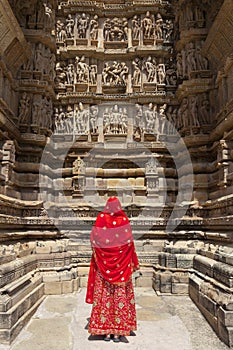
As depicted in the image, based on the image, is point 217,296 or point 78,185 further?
point 78,185

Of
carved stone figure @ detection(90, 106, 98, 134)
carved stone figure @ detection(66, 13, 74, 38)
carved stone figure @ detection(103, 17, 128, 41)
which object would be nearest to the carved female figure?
carved stone figure @ detection(103, 17, 128, 41)

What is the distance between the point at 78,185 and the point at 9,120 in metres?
3.39

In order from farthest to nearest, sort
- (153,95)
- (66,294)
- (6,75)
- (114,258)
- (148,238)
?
(153,95)
(148,238)
(6,75)
(66,294)
(114,258)

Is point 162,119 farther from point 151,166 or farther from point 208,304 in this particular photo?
point 208,304

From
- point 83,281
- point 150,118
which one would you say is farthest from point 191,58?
point 83,281

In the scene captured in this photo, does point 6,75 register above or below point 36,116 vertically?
above

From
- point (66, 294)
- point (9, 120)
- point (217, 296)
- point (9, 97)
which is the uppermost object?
point (9, 97)

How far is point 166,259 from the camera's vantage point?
30.8ft

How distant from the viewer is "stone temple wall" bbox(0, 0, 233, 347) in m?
10.0

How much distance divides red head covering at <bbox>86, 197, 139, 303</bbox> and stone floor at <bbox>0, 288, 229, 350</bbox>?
78cm

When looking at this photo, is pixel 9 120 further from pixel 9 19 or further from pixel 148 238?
pixel 148 238

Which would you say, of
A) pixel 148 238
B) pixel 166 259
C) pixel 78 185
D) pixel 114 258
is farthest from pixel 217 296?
pixel 78 185

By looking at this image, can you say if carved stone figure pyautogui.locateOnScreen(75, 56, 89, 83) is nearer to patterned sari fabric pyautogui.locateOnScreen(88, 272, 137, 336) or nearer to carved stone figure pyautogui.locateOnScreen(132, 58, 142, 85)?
carved stone figure pyautogui.locateOnScreen(132, 58, 142, 85)

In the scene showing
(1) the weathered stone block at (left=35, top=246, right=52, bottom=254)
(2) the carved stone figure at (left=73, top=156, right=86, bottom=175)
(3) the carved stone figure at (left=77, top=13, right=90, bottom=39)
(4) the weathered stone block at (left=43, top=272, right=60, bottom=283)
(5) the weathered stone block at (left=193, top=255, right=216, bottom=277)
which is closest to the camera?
(5) the weathered stone block at (left=193, top=255, right=216, bottom=277)
